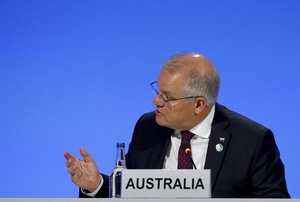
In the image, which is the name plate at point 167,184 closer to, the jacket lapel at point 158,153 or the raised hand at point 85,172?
the raised hand at point 85,172

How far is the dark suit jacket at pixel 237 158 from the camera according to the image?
228 centimetres

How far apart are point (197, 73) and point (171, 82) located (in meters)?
0.11

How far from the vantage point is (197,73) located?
7.70 ft

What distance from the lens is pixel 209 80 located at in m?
2.38

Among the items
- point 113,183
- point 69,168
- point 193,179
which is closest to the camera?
point 193,179

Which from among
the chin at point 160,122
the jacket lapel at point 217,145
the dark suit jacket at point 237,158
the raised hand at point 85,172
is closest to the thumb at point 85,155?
the raised hand at point 85,172

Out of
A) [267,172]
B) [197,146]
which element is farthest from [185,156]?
[267,172]

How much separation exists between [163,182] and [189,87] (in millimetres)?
752

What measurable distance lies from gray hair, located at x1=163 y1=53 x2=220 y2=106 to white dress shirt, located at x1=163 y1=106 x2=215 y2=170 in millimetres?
109

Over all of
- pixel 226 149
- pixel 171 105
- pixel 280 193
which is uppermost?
pixel 171 105

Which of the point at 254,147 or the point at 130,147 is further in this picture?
the point at 130,147

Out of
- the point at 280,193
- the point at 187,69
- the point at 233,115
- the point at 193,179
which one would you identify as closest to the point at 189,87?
the point at 187,69

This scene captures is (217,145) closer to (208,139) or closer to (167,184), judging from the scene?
(208,139)

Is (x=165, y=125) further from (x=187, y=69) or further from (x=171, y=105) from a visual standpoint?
(x=187, y=69)
